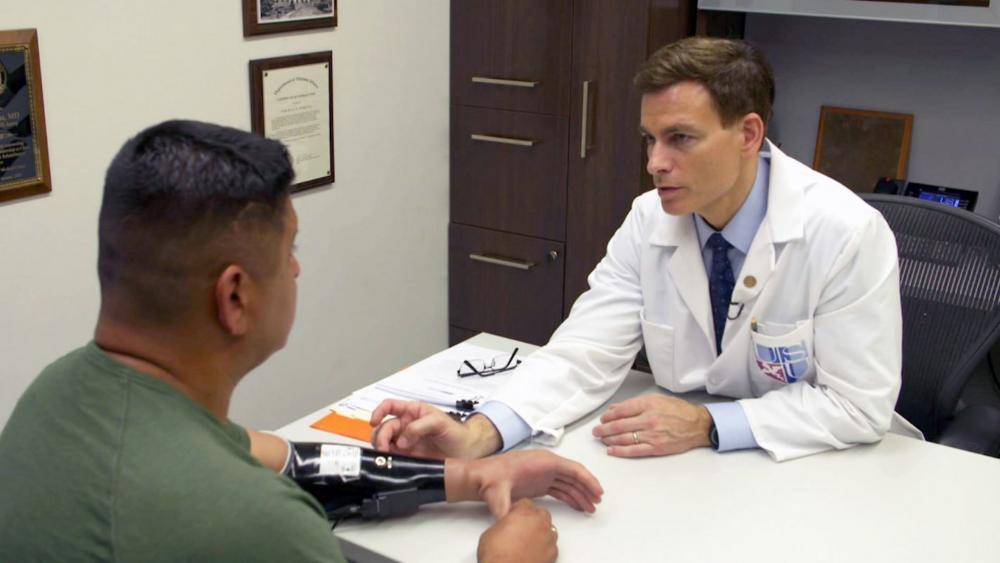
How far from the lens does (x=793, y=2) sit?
8.96 feet

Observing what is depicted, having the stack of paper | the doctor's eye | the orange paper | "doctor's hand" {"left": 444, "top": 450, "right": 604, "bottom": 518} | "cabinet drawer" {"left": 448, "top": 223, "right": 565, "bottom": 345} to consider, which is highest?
the doctor's eye

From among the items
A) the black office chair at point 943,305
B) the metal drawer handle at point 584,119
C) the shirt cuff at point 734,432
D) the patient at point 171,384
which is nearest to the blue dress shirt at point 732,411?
the shirt cuff at point 734,432

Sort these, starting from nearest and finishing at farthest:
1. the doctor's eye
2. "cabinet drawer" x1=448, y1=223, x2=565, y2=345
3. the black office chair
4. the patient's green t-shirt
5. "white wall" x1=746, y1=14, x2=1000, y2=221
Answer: the patient's green t-shirt, the doctor's eye, the black office chair, "white wall" x1=746, y1=14, x2=1000, y2=221, "cabinet drawer" x1=448, y1=223, x2=565, y2=345

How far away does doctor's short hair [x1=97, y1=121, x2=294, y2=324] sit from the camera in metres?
0.91

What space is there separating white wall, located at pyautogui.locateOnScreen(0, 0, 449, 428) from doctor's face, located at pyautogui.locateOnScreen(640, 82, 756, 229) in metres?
1.21

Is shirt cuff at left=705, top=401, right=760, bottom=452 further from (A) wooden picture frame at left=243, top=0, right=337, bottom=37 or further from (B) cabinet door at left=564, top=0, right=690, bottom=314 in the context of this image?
(A) wooden picture frame at left=243, top=0, right=337, bottom=37

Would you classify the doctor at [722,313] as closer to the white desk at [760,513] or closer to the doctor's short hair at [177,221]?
the white desk at [760,513]

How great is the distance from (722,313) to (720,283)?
0.05 meters

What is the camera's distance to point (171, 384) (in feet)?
3.11

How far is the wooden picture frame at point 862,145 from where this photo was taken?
3.05m

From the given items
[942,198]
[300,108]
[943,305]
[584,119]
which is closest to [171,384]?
[943,305]

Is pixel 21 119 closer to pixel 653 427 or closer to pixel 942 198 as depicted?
pixel 653 427

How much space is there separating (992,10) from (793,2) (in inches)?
19.5

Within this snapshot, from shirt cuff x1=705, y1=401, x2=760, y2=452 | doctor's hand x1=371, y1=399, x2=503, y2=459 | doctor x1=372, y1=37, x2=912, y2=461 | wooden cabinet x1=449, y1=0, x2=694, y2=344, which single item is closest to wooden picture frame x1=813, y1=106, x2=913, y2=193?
wooden cabinet x1=449, y1=0, x2=694, y2=344
